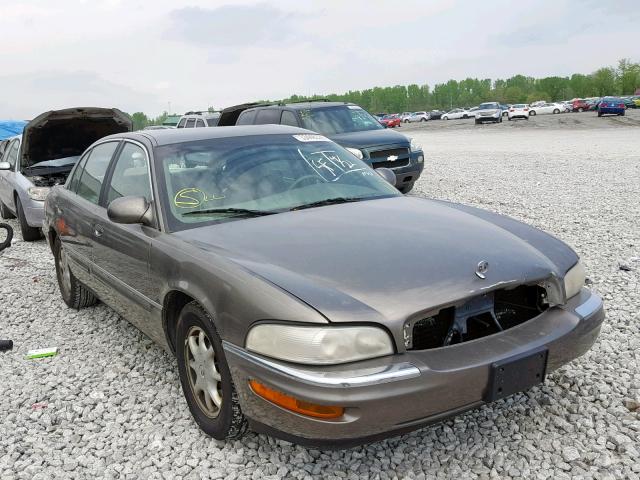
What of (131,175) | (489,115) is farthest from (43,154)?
(489,115)

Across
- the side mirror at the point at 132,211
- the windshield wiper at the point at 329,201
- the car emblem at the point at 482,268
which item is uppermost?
the side mirror at the point at 132,211

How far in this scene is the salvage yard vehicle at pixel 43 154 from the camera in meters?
8.76

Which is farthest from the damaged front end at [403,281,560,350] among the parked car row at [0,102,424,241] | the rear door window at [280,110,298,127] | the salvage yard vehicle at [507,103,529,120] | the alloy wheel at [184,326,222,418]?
the salvage yard vehicle at [507,103,529,120]

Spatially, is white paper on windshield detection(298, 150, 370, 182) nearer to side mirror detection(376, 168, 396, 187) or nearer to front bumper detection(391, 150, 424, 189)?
side mirror detection(376, 168, 396, 187)

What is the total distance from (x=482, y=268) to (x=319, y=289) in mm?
766

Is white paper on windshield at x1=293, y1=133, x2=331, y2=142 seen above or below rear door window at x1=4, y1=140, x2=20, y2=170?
above

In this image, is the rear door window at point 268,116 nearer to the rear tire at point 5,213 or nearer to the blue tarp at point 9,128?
the rear tire at point 5,213

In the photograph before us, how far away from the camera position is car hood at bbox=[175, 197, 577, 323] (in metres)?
2.51

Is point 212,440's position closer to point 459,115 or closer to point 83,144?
point 83,144

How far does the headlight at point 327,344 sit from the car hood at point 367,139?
8264mm

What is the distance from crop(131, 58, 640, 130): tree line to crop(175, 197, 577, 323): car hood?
132 m

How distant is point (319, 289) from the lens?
8.27ft

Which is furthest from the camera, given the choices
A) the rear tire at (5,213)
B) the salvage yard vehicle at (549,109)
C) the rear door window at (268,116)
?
the salvage yard vehicle at (549,109)

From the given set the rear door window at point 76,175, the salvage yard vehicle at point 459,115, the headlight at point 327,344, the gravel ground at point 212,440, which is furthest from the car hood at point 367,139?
the salvage yard vehicle at point 459,115
